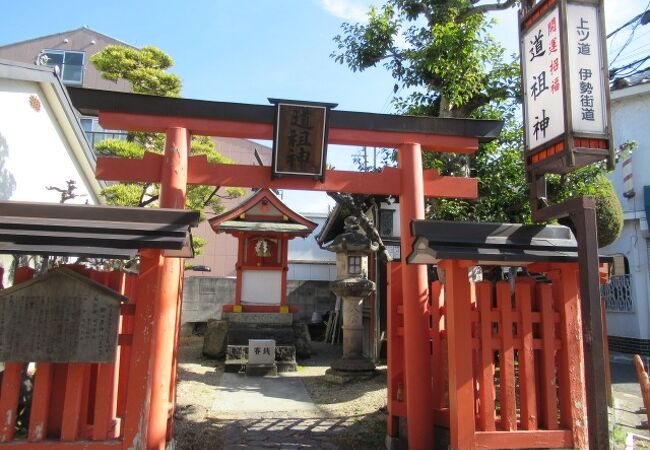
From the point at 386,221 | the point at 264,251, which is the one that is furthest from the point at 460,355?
the point at 264,251

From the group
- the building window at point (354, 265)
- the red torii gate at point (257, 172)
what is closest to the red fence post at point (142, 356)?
the red torii gate at point (257, 172)

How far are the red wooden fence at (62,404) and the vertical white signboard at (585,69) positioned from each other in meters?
4.92

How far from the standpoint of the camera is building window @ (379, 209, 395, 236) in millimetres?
16156

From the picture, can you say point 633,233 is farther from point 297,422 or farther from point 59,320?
point 59,320

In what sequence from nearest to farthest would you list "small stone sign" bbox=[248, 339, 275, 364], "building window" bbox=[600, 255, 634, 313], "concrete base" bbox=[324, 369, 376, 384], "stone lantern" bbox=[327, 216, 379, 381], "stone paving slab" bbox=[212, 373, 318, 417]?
"stone paving slab" bbox=[212, 373, 318, 417] < "concrete base" bbox=[324, 369, 376, 384] < "stone lantern" bbox=[327, 216, 379, 381] < "small stone sign" bbox=[248, 339, 275, 364] < "building window" bbox=[600, 255, 634, 313]

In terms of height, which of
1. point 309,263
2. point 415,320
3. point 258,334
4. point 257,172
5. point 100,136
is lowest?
point 258,334

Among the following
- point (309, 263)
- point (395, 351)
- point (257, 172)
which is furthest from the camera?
point (309, 263)

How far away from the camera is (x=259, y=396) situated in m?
10.3

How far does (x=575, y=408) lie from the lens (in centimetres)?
514

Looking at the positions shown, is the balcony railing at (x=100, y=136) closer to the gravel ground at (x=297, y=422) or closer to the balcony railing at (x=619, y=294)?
the gravel ground at (x=297, y=422)

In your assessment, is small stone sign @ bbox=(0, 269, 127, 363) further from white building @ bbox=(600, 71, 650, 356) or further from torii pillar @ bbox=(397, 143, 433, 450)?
white building @ bbox=(600, 71, 650, 356)

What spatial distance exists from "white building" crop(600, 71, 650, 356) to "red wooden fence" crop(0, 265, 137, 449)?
15338mm

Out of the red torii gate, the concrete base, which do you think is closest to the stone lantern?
the concrete base

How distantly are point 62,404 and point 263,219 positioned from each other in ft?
38.6
